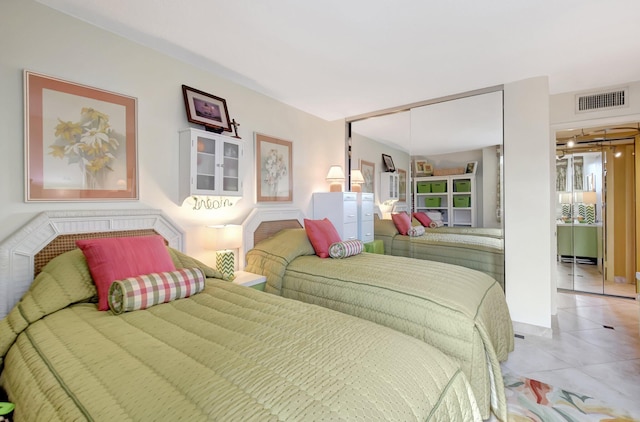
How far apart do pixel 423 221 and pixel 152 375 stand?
3.26 metres

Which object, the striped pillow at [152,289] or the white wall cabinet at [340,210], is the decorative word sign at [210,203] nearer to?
the striped pillow at [152,289]

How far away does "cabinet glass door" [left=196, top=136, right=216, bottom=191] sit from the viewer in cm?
243

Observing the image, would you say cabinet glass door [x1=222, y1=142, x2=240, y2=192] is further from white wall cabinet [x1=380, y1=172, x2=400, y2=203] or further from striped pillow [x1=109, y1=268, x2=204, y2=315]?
white wall cabinet [x1=380, y1=172, x2=400, y2=203]

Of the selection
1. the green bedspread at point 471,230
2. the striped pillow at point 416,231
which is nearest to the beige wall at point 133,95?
the striped pillow at point 416,231

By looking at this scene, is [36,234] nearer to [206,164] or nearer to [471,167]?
[206,164]

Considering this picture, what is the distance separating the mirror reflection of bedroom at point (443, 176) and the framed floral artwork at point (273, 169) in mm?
1212

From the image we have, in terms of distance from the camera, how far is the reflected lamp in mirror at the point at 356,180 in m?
4.12

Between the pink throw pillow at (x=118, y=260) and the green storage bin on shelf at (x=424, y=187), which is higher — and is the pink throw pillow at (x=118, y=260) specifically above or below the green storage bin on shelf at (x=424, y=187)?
below

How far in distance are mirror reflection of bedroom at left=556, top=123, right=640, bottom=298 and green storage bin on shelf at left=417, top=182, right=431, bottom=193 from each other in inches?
86.5

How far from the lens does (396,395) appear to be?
0.92 meters

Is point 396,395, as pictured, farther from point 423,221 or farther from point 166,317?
point 423,221

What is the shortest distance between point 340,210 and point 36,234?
271 centimetres

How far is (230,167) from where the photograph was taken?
8.87 ft

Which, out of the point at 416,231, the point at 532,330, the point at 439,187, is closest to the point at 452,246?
the point at 416,231
